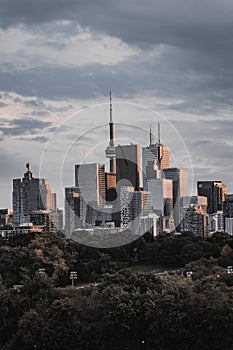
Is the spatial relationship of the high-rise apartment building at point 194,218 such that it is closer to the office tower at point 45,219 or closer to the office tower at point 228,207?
the office tower at point 228,207

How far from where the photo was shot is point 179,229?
45062mm

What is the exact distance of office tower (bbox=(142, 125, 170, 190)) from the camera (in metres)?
36.1

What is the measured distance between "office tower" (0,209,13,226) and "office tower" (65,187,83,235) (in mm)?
20364

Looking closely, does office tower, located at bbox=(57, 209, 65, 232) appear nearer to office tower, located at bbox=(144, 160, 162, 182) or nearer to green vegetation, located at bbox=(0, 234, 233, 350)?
office tower, located at bbox=(144, 160, 162, 182)

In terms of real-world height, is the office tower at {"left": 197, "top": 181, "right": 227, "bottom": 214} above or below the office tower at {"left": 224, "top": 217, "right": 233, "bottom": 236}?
above

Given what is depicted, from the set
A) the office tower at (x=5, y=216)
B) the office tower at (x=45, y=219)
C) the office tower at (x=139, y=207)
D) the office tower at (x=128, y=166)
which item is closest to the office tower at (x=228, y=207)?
the office tower at (x=139, y=207)

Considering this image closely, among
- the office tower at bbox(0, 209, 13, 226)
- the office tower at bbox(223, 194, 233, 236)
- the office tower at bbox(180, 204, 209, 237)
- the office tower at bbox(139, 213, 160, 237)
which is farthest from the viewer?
the office tower at bbox(0, 209, 13, 226)

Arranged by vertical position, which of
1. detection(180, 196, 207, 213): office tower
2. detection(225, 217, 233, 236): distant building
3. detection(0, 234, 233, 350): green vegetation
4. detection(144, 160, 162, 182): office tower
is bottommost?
detection(0, 234, 233, 350): green vegetation

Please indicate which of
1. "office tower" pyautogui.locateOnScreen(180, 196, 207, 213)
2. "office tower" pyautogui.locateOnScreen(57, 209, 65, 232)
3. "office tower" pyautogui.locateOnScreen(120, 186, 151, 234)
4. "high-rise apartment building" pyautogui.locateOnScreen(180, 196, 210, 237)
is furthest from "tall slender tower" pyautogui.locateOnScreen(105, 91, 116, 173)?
"high-rise apartment building" pyautogui.locateOnScreen(180, 196, 210, 237)

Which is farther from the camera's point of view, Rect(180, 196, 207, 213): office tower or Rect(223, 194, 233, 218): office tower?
Rect(223, 194, 233, 218): office tower

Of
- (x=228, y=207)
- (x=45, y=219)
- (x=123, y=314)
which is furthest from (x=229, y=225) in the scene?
(x=123, y=314)

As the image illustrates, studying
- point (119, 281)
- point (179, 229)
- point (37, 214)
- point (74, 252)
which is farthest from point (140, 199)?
point (119, 281)

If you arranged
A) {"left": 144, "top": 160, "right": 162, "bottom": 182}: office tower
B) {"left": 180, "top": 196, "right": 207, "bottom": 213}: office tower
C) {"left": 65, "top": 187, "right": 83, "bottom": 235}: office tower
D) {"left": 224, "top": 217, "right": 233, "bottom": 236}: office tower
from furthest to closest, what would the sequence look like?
{"left": 224, "top": 217, "right": 233, "bottom": 236}: office tower → {"left": 180, "top": 196, "right": 207, "bottom": 213}: office tower → {"left": 144, "top": 160, "right": 162, "bottom": 182}: office tower → {"left": 65, "top": 187, "right": 83, "bottom": 235}: office tower

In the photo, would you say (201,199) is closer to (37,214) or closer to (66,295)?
(37,214)
